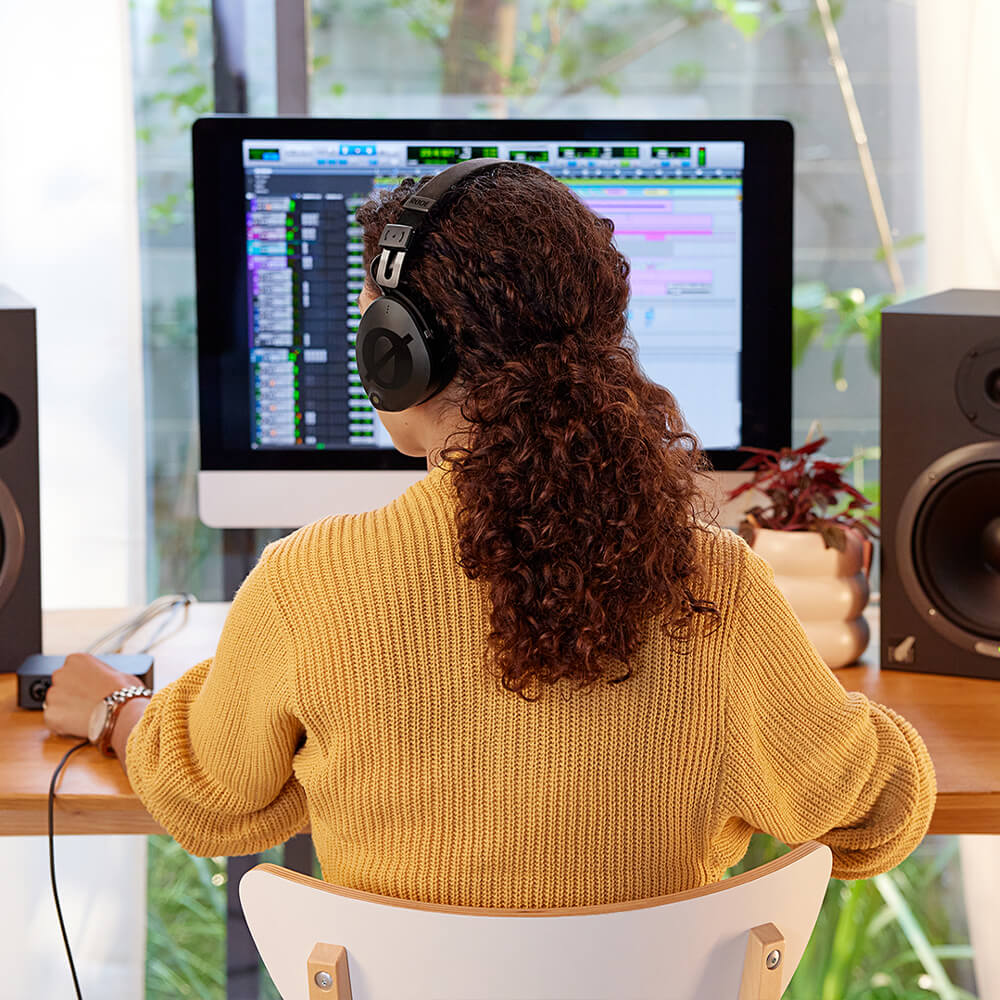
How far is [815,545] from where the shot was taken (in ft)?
4.10

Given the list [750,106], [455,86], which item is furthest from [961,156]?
[455,86]

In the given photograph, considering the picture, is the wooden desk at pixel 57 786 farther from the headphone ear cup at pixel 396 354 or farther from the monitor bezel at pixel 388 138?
the headphone ear cup at pixel 396 354

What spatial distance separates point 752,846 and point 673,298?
41.0 inches

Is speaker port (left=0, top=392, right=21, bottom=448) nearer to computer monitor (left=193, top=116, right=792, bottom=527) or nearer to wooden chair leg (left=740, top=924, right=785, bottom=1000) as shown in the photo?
computer monitor (left=193, top=116, right=792, bottom=527)

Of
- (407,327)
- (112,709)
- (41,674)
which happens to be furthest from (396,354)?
(41,674)

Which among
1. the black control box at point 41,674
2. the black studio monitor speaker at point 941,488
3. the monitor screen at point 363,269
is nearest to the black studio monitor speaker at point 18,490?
the black control box at point 41,674

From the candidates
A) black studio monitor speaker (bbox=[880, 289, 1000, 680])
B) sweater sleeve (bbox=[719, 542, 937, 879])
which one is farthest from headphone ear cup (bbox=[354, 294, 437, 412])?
black studio monitor speaker (bbox=[880, 289, 1000, 680])

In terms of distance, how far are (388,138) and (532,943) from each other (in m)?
0.97

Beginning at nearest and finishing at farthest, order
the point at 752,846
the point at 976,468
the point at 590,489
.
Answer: the point at 590,489, the point at 976,468, the point at 752,846

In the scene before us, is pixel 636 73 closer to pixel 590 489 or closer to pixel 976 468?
pixel 976 468

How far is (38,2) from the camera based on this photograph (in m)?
1.52

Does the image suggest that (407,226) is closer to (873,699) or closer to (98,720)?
(98,720)

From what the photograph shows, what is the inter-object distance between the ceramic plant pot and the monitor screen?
17 cm

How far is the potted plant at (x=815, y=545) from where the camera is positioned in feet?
4.10
